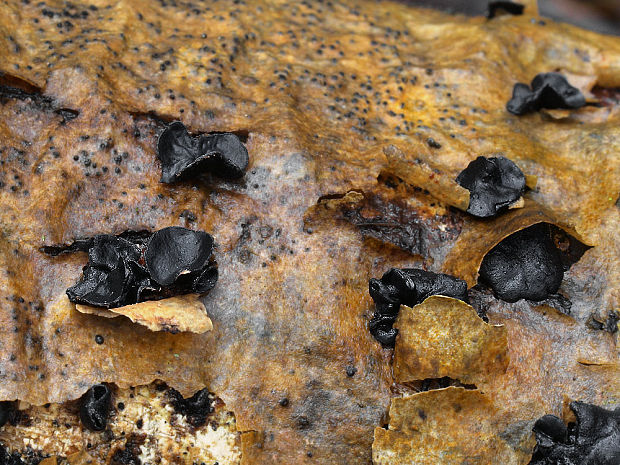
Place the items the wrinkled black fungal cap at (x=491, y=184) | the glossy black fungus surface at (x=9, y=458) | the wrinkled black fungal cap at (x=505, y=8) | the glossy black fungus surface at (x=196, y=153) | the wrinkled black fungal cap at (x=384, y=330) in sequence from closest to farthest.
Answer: the glossy black fungus surface at (x=9, y=458) → the wrinkled black fungal cap at (x=384, y=330) → the glossy black fungus surface at (x=196, y=153) → the wrinkled black fungal cap at (x=491, y=184) → the wrinkled black fungal cap at (x=505, y=8)

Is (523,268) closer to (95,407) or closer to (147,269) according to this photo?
(147,269)


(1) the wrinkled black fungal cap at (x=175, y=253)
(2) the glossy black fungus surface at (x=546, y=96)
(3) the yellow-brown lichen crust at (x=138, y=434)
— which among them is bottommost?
(3) the yellow-brown lichen crust at (x=138, y=434)

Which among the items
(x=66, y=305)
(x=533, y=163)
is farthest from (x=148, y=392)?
(x=533, y=163)

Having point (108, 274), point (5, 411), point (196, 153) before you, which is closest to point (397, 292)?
point (196, 153)

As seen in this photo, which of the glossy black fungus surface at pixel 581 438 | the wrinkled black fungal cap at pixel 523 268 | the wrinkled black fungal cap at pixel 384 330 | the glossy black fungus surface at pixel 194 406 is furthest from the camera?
the wrinkled black fungal cap at pixel 523 268

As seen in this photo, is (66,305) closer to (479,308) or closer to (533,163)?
(479,308)

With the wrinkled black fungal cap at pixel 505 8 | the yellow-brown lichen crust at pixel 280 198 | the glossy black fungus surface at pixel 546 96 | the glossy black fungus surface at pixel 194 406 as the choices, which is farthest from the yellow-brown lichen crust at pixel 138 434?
the wrinkled black fungal cap at pixel 505 8

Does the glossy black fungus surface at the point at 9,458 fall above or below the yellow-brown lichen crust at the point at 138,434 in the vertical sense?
below

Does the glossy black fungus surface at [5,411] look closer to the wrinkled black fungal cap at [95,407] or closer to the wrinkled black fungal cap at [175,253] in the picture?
the wrinkled black fungal cap at [95,407]
